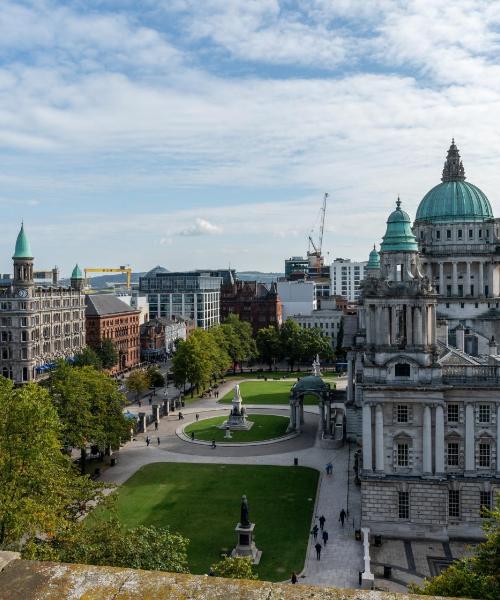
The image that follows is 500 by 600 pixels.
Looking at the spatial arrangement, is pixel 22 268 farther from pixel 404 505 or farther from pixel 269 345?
pixel 404 505

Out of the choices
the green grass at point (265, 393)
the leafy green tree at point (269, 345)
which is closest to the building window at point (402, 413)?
the green grass at point (265, 393)

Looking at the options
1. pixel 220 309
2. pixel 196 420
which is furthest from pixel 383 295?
pixel 220 309

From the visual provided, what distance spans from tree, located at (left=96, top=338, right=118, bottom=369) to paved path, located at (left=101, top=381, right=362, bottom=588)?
1635 inches

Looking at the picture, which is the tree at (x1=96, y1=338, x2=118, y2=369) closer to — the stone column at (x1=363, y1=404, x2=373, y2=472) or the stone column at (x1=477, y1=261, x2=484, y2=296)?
the stone column at (x1=477, y1=261, x2=484, y2=296)

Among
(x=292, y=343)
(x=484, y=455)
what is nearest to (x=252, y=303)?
(x=292, y=343)

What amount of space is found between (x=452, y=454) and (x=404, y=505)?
632 centimetres

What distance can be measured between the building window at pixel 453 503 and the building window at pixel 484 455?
11.3ft

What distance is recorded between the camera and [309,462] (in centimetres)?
6925

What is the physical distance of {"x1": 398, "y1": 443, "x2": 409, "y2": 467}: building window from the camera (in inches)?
2029

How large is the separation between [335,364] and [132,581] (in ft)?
490

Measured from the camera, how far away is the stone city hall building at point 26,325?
11538cm

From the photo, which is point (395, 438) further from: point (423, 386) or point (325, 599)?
point (325, 599)

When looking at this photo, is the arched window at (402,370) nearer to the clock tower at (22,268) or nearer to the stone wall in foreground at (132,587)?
the stone wall in foreground at (132,587)

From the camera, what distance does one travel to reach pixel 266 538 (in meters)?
47.9
